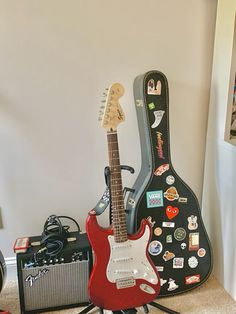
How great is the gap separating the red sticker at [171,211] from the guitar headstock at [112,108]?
53cm

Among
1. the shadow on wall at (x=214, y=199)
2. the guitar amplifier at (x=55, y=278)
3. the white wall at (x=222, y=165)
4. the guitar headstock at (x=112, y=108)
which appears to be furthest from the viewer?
the shadow on wall at (x=214, y=199)

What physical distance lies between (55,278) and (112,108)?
0.87 metres

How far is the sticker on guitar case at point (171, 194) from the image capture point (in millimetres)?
1607

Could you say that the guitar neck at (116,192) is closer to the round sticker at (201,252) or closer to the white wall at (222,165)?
the round sticker at (201,252)

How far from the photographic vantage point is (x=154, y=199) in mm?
1588

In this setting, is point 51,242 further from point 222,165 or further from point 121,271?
point 222,165

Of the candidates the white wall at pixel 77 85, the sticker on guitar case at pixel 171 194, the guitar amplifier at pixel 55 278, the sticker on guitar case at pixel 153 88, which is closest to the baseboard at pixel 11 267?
the white wall at pixel 77 85

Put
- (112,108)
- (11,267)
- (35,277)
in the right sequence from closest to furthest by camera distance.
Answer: (112,108) → (35,277) → (11,267)

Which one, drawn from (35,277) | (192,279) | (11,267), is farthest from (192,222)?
(11,267)

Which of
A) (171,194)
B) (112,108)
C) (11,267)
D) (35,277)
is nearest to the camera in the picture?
(112,108)

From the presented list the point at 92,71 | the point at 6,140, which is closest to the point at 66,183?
the point at 6,140

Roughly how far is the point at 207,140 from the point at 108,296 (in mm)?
1020

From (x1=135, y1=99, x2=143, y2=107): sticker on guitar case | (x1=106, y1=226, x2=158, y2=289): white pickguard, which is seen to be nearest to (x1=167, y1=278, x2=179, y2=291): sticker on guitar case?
(x1=106, y1=226, x2=158, y2=289): white pickguard

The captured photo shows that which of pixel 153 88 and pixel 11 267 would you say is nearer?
pixel 153 88
